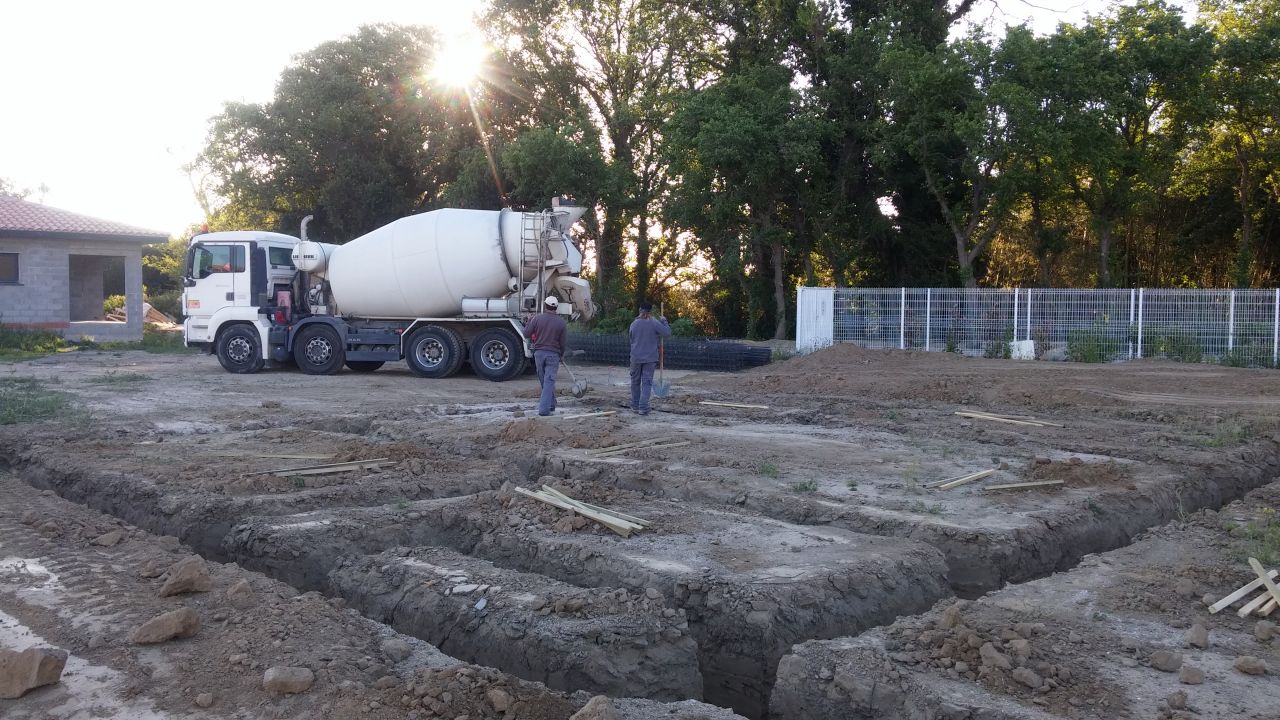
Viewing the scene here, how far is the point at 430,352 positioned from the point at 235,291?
14.4 ft

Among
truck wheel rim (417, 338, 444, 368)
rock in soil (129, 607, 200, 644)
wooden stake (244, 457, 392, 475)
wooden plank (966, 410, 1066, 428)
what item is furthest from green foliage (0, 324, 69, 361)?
rock in soil (129, 607, 200, 644)

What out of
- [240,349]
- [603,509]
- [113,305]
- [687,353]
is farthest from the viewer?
[113,305]

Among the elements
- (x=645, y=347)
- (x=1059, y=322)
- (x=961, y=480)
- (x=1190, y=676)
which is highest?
(x=1059, y=322)

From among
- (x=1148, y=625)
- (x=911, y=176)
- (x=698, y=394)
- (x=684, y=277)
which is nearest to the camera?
(x=1148, y=625)

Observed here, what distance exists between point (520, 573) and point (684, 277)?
30.7m

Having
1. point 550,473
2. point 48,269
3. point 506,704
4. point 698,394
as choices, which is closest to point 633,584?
point 506,704

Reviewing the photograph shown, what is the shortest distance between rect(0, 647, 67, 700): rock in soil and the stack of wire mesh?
17.9m

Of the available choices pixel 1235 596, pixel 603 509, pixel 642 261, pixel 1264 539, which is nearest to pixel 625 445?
pixel 603 509

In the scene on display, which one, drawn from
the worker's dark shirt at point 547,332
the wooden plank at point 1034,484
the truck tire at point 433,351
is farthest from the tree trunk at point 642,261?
the wooden plank at point 1034,484

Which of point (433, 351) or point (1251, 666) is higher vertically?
point (433, 351)

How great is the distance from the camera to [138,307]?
30391mm

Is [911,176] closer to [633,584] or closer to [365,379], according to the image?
[365,379]

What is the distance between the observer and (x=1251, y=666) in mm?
4668

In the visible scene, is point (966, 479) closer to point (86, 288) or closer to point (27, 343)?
point (27, 343)
